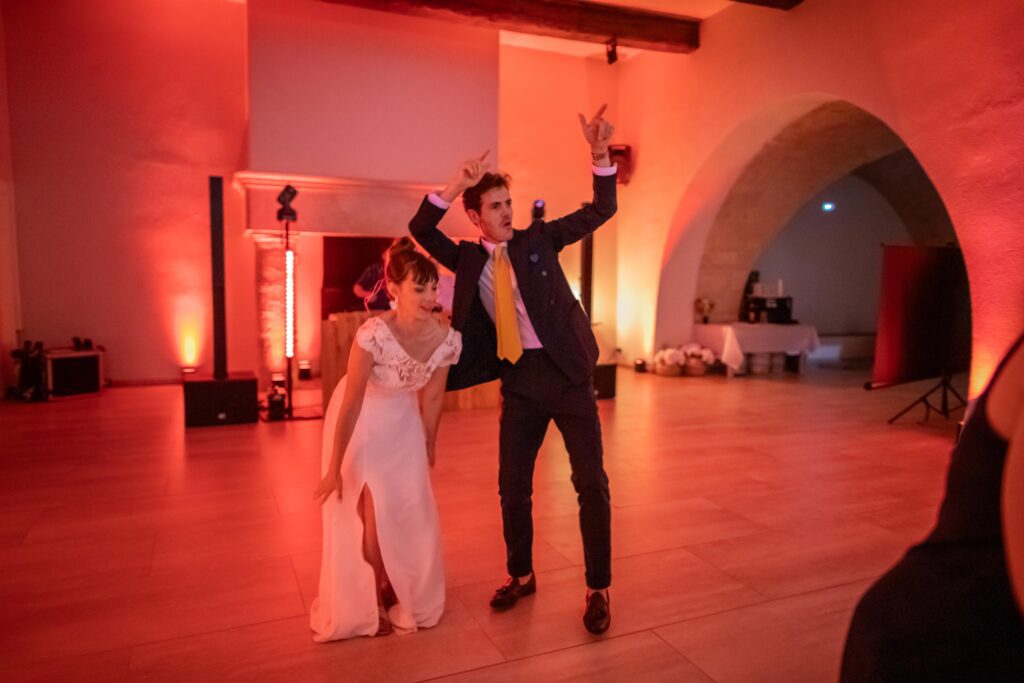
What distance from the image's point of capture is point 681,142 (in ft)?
28.2

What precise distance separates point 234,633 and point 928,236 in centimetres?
1167

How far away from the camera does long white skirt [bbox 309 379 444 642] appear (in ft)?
7.84

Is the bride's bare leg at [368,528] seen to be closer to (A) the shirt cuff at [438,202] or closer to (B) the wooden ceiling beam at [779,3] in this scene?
(A) the shirt cuff at [438,202]

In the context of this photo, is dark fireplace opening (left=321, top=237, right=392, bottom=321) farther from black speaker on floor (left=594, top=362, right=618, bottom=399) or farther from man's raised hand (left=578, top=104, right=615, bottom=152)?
man's raised hand (left=578, top=104, right=615, bottom=152)

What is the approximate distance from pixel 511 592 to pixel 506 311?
3.57 feet

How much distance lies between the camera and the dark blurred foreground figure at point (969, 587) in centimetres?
89

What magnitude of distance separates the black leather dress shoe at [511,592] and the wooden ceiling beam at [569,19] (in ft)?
19.3

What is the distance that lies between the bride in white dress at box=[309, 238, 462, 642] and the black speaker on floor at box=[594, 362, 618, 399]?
485cm

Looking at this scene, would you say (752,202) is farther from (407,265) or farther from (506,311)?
(407,265)

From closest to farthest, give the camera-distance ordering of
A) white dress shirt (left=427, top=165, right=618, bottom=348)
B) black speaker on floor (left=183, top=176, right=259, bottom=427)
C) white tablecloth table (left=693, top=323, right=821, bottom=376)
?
white dress shirt (left=427, top=165, right=618, bottom=348)
black speaker on floor (left=183, top=176, right=259, bottom=427)
white tablecloth table (left=693, top=323, right=821, bottom=376)

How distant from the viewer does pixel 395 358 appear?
2.36 meters

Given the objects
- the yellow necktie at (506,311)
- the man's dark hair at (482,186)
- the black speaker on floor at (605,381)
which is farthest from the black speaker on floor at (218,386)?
the yellow necktie at (506,311)

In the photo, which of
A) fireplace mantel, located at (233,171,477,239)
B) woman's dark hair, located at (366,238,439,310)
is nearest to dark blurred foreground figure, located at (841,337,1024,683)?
woman's dark hair, located at (366,238,439,310)

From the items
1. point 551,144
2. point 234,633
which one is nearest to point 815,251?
point 551,144
